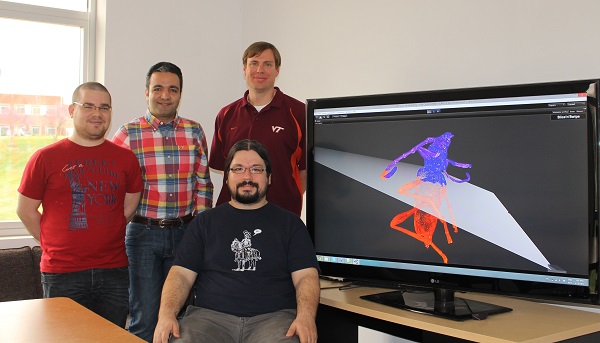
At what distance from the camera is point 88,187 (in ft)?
10.0

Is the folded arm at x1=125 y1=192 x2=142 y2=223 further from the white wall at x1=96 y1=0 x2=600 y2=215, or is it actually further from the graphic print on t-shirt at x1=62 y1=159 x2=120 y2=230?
the white wall at x1=96 y1=0 x2=600 y2=215

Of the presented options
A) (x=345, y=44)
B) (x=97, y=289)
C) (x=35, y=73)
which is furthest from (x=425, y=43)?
(x=35, y=73)

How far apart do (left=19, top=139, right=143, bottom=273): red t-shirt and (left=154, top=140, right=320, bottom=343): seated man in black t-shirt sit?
46 cm

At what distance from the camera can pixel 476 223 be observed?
8.17 feet

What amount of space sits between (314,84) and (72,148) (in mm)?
1716

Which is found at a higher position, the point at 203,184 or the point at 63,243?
the point at 203,184

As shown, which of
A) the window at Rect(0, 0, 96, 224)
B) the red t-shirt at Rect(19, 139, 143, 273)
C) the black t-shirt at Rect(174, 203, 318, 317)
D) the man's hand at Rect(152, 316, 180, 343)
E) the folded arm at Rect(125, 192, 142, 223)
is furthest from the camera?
the window at Rect(0, 0, 96, 224)

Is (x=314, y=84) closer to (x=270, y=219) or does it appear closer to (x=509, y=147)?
(x=270, y=219)

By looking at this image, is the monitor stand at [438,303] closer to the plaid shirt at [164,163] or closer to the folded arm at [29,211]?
the plaid shirt at [164,163]

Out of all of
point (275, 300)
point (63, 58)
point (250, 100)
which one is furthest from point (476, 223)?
point (63, 58)

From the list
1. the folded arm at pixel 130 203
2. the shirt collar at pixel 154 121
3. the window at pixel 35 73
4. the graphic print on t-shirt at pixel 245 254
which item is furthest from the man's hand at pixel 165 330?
the window at pixel 35 73

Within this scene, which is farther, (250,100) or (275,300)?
(250,100)

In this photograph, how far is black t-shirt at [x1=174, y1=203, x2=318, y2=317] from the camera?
2.75 m

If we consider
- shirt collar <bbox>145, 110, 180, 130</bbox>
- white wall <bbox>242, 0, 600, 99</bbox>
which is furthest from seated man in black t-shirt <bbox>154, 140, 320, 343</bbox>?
white wall <bbox>242, 0, 600, 99</bbox>
